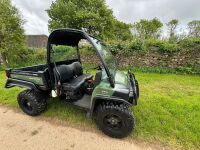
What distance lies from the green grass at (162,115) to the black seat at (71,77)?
0.69 meters

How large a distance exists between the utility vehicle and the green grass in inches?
15.3

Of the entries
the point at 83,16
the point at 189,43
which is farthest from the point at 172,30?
the point at 83,16

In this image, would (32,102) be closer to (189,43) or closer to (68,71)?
(68,71)

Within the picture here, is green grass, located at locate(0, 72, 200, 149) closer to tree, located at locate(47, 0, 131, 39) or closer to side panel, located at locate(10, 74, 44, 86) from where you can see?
side panel, located at locate(10, 74, 44, 86)

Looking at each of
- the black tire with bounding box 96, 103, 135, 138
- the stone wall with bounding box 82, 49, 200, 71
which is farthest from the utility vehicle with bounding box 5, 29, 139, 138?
the stone wall with bounding box 82, 49, 200, 71

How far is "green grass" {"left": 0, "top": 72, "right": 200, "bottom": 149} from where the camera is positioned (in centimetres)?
293

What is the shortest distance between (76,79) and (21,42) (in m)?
9.51

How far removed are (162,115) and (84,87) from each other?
6.36 ft

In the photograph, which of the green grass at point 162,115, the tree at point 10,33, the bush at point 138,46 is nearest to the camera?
the green grass at point 162,115

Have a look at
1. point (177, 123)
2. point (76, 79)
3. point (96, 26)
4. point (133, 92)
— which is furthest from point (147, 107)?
point (96, 26)

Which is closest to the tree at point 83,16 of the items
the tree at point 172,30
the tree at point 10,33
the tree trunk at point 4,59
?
the tree at point 172,30

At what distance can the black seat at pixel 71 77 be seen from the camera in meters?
3.47

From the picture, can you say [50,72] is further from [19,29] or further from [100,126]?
[19,29]

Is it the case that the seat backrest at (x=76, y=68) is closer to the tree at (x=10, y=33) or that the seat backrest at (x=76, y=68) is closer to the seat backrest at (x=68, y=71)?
the seat backrest at (x=68, y=71)
